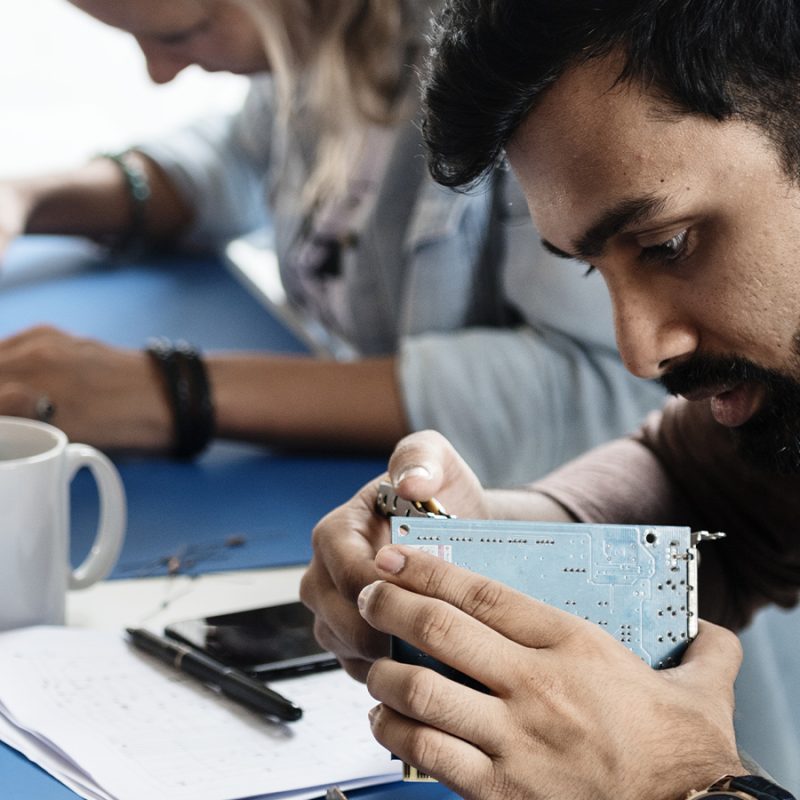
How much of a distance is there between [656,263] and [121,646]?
0.49m

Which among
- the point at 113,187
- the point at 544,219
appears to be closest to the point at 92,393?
the point at 544,219

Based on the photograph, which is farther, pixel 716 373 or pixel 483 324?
pixel 483 324

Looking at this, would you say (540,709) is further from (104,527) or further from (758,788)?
(104,527)

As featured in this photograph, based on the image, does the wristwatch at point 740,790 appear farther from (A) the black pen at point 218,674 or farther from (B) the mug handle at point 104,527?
(B) the mug handle at point 104,527

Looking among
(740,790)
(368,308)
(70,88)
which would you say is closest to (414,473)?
(740,790)

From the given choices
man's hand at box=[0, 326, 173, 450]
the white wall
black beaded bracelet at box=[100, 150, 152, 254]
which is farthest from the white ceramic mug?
the white wall

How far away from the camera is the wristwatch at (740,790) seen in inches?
25.2

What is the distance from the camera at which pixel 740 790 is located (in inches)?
25.3

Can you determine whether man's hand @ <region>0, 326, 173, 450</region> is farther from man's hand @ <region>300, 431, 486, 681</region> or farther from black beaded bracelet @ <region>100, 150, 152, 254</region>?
black beaded bracelet @ <region>100, 150, 152, 254</region>

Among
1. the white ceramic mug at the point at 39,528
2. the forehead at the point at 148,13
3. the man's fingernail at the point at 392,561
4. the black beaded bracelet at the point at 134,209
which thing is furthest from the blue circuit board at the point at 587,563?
the black beaded bracelet at the point at 134,209

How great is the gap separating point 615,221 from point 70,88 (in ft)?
10.5

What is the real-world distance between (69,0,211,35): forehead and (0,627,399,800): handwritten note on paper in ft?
2.93

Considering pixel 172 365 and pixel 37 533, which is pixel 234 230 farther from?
pixel 37 533

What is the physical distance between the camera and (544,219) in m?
0.86
